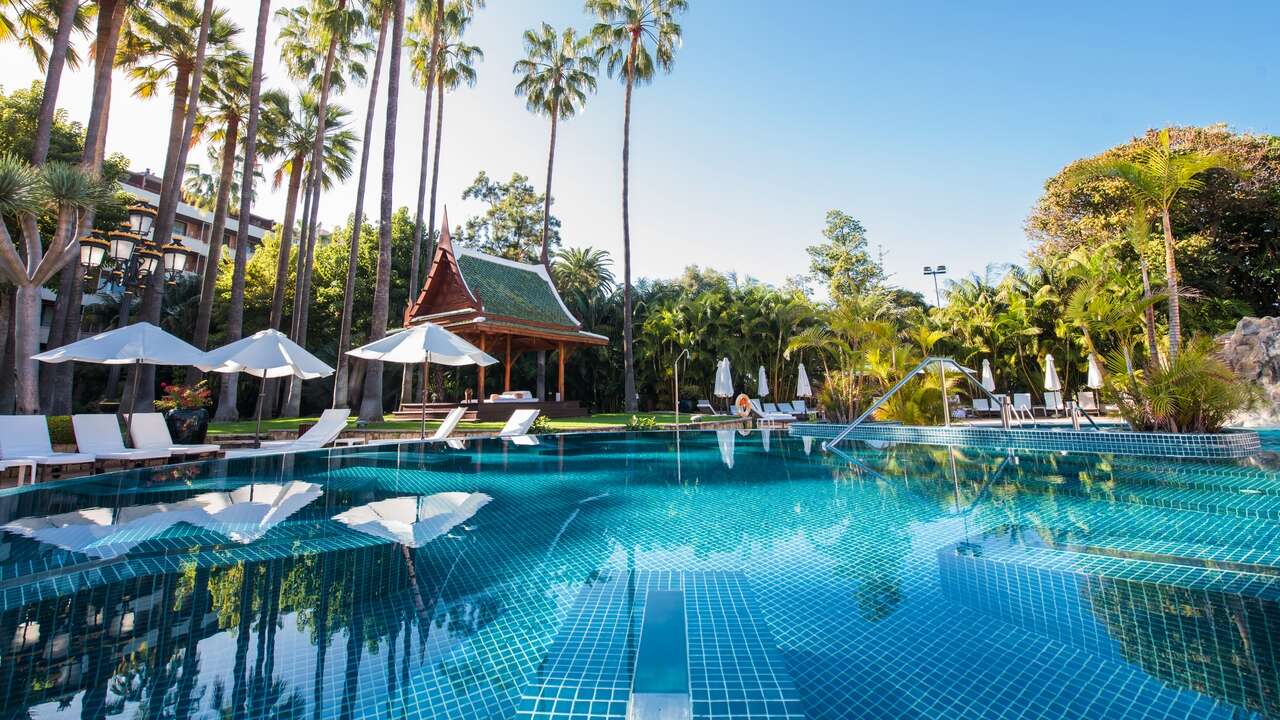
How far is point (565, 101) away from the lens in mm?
27062

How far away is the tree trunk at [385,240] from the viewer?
56.2ft

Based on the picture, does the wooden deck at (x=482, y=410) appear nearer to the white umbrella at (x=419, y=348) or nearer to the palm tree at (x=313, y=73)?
the palm tree at (x=313, y=73)

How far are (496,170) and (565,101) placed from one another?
9.88 metres

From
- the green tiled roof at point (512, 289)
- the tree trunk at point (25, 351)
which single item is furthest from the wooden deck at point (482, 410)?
the tree trunk at point (25, 351)

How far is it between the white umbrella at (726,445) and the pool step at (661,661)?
5973 mm

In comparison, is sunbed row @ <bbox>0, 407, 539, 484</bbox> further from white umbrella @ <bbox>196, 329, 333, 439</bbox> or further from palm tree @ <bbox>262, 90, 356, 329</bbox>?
palm tree @ <bbox>262, 90, 356, 329</bbox>

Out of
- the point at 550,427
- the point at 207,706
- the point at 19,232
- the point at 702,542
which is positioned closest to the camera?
the point at 207,706

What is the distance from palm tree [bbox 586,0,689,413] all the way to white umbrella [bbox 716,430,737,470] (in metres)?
8.56

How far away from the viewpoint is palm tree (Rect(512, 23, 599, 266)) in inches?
1056

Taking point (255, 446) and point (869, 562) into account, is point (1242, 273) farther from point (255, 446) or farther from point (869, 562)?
point (255, 446)

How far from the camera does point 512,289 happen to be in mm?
22281

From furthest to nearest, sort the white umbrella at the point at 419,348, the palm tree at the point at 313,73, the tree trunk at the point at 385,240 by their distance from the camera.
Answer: the palm tree at the point at 313,73 → the tree trunk at the point at 385,240 → the white umbrella at the point at 419,348

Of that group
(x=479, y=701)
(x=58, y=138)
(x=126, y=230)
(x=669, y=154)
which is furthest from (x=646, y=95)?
(x=479, y=701)

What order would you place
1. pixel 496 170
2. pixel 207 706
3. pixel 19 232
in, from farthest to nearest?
pixel 496 170
pixel 19 232
pixel 207 706
